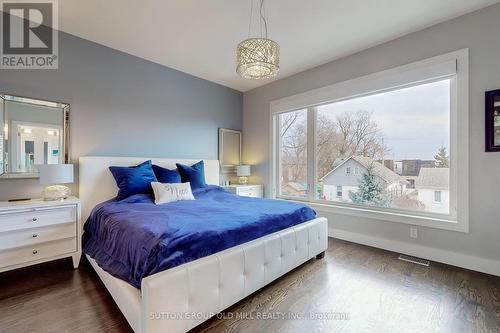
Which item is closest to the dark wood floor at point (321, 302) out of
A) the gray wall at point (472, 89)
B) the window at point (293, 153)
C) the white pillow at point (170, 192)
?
the gray wall at point (472, 89)

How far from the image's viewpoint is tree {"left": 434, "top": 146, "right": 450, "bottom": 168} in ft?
8.61

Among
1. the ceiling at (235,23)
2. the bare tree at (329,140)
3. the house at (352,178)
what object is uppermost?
the ceiling at (235,23)

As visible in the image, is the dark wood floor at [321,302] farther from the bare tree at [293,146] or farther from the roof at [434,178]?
the bare tree at [293,146]

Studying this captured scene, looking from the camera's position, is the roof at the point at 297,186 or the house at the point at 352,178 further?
the roof at the point at 297,186

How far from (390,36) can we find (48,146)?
431 centimetres

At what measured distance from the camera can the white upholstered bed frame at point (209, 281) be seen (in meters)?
1.30

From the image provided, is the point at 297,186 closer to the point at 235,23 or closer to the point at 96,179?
the point at 235,23

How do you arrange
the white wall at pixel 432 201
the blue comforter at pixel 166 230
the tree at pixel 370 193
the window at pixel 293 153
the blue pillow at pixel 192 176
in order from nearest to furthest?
the blue comforter at pixel 166 230, the white wall at pixel 432 201, the tree at pixel 370 193, the blue pillow at pixel 192 176, the window at pixel 293 153

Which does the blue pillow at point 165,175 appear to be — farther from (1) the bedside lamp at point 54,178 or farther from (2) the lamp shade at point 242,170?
(2) the lamp shade at point 242,170

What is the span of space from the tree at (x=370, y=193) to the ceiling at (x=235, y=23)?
1764mm

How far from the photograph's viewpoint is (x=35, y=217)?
2174 mm

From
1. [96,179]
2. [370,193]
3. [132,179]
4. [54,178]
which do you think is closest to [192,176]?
[132,179]

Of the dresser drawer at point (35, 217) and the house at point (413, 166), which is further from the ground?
the house at point (413, 166)

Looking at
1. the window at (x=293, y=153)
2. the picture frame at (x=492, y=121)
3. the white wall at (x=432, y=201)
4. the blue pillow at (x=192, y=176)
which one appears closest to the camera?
the picture frame at (x=492, y=121)
